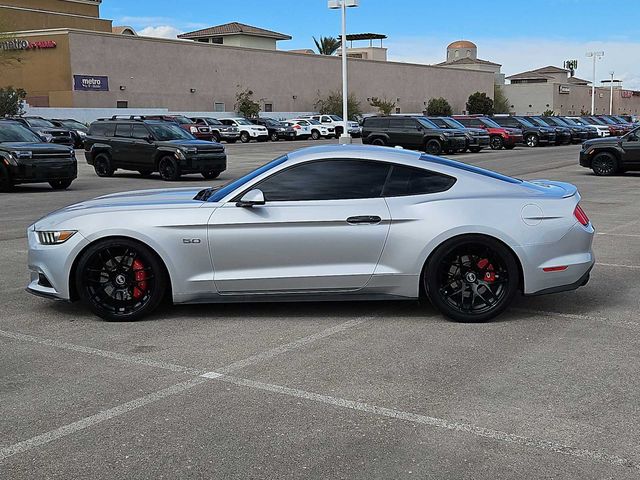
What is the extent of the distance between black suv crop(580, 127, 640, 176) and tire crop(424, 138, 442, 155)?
37.9ft

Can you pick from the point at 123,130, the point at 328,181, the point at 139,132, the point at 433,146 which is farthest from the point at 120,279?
the point at 433,146

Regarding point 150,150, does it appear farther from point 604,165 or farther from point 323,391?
point 323,391

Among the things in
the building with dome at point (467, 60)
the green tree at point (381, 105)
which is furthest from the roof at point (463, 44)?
the green tree at point (381, 105)

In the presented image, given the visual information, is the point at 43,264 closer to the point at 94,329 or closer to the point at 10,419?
the point at 94,329

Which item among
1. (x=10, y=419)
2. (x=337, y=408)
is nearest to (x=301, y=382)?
(x=337, y=408)

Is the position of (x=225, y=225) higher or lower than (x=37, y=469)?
higher

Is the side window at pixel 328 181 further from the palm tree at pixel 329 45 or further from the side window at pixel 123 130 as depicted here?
the palm tree at pixel 329 45

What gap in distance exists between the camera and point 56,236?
23.0 feet

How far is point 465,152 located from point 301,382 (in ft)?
112

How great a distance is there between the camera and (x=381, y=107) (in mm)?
82375

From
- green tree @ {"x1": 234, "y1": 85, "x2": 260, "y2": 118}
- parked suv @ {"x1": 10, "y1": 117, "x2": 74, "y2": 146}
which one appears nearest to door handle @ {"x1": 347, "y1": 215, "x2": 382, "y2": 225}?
parked suv @ {"x1": 10, "y1": 117, "x2": 74, "y2": 146}

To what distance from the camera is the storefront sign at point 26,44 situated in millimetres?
56281

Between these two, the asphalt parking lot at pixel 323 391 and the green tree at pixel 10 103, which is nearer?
the asphalt parking lot at pixel 323 391

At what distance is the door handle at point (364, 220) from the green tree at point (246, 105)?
63.0 metres
